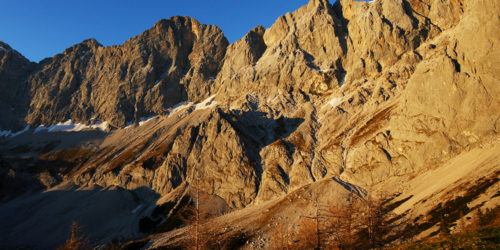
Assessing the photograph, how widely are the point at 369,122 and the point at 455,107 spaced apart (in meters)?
28.3

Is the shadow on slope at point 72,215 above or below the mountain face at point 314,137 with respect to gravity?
below

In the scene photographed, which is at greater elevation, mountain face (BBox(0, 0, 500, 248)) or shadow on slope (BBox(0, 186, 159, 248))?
mountain face (BBox(0, 0, 500, 248))

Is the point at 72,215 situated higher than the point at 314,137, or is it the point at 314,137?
the point at 314,137

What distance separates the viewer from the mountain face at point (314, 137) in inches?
2857

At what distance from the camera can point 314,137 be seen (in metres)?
119

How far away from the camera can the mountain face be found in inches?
2857

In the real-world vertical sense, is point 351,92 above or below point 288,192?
above

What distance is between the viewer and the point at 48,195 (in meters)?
128

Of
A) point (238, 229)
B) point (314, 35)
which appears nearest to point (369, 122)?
point (238, 229)

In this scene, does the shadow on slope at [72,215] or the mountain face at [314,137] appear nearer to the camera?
the mountain face at [314,137]

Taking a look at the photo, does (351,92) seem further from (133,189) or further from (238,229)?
(133,189)

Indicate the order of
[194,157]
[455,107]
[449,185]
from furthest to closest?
[194,157] < [455,107] < [449,185]

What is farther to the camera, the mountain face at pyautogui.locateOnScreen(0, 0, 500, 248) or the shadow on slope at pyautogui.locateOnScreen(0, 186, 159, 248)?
the shadow on slope at pyautogui.locateOnScreen(0, 186, 159, 248)

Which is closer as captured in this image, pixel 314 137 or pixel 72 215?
pixel 72 215
